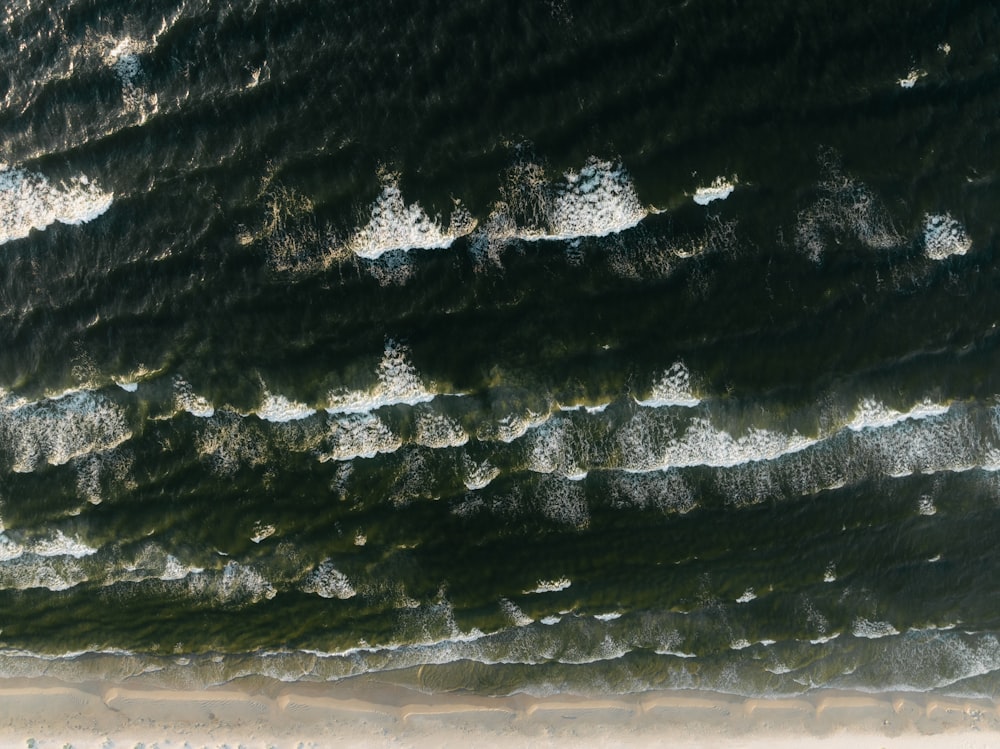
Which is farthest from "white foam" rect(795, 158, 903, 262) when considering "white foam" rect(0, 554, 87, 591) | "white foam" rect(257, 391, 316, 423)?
"white foam" rect(0, 554, 87, 591)

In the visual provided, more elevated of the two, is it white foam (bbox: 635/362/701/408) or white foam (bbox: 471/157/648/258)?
white foam (bbox: 471/157/648/258)

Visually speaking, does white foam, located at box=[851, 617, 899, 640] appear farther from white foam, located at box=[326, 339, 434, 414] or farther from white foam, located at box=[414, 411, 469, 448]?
white foam, located at box=[326, 339, 434, 414]

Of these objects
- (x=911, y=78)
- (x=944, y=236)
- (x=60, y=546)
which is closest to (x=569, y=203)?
(x=911, y=78)

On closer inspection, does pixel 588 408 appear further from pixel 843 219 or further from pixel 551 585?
pixel 843 219

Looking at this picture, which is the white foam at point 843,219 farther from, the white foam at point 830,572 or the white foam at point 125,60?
→ the white foam at point 125,60

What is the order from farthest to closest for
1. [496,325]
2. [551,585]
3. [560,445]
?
[551,585], [560,445], [496,325]

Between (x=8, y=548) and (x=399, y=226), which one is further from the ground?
(x=399, y=226)

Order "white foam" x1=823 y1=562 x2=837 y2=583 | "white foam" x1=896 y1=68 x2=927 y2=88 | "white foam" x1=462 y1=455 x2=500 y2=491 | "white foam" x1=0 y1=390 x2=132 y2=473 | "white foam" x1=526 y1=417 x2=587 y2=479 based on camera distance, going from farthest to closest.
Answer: "white foam" x1=823 y1=562 x2=837 y2=583, "white foam" x1=462 y1=455 x2=500 y2=491, "white foam" x1=526 y1=417 x2=587 y2=479, "white foam" x1=0 y1=390 x2=132 y2=473, "white foam" x1=896 y1=68 x2=927 y2=88
